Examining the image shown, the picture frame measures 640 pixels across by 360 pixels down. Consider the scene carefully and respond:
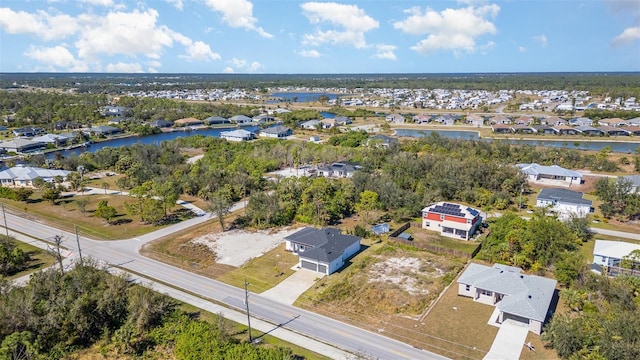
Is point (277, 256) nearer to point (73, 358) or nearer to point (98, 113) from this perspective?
point (73, 358)

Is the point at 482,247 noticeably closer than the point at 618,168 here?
Yes

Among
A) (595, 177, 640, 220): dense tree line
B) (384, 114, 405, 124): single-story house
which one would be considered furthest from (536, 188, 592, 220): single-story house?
(384, 114, 405, 124): single-story house

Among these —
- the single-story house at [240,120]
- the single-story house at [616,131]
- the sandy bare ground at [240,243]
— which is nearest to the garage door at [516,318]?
the sandy bare ground at [240,243]

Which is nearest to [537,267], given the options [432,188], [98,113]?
[432,188]

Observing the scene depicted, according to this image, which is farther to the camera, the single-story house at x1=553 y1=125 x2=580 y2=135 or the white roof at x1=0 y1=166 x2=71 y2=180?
the single-story house at x1=553 y1=125 x2=580 y2=135

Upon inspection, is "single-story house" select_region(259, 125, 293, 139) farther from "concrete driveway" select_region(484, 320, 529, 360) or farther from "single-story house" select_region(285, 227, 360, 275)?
"concrete driveway" select_region(484, 320, 529, 360)

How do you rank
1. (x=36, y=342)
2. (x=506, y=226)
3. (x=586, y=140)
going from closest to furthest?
(x=36, y=342)
(x=506, y=226)
(x=586, y=140)

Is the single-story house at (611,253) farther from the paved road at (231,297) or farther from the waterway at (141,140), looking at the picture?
the waterway at (141,140)
